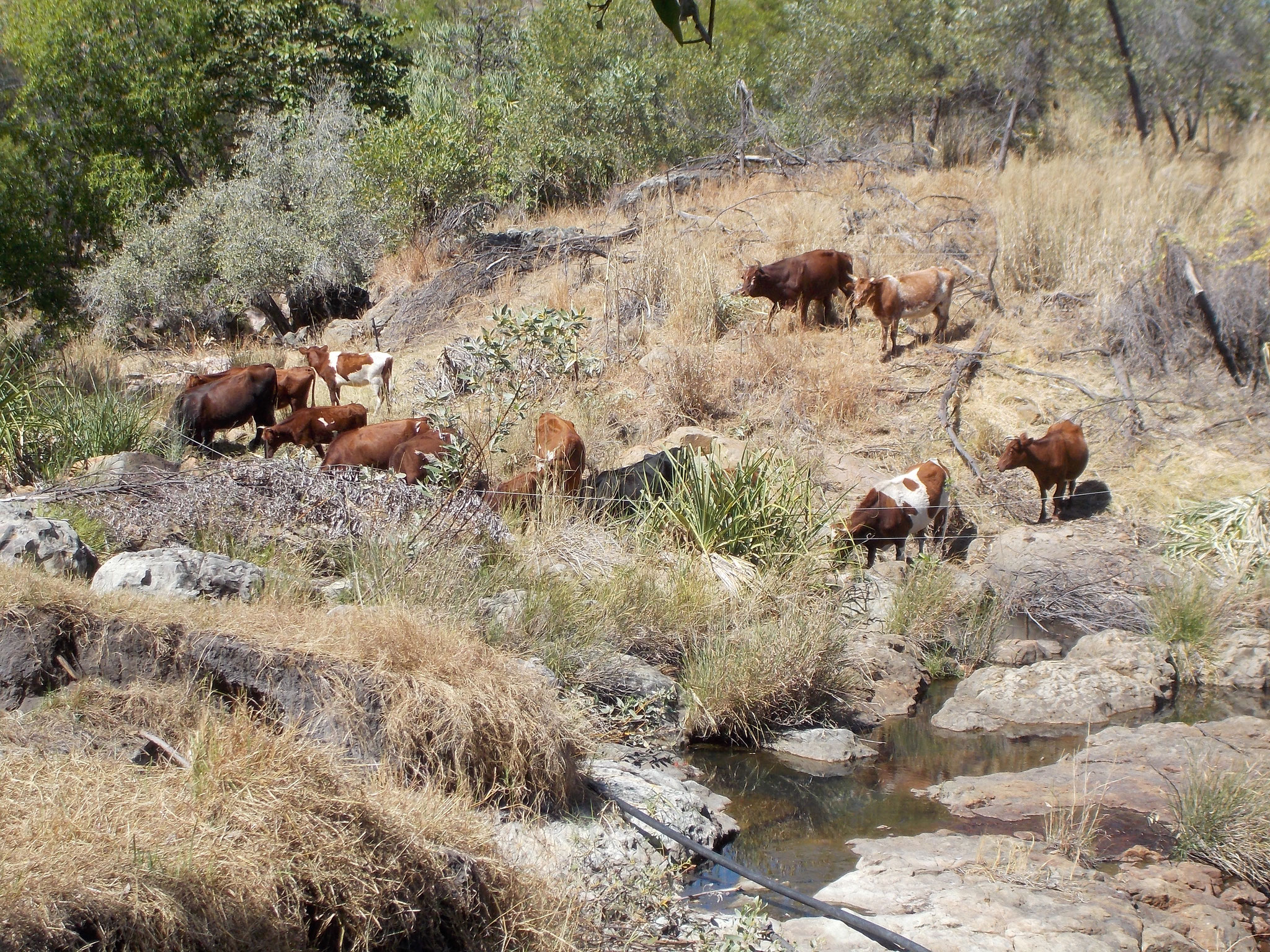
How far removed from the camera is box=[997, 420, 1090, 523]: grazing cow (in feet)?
35.4

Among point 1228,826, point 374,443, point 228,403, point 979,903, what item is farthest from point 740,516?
point 228,403

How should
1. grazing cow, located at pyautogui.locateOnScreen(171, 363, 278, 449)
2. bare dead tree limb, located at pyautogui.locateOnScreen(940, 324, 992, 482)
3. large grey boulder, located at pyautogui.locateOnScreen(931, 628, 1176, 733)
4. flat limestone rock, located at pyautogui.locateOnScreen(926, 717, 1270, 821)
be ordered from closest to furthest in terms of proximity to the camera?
flat limestone rock, located at pyautogui.locateOnScreen(926, 717, 1270, 821) → large grey boulder, located at pyautogui.locateOnScreen(931, 628, 1176, 733) → grazing cow, located at pyautogui.locateOnScreen(171, 363, 278, 449) → bare dead tree limb, located at pyautogui.locateOnScreen(940, 324, 992, 482)

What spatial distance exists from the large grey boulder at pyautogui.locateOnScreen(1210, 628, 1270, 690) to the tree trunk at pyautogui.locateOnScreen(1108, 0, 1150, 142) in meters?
12.5

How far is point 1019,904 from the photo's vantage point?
191 inches

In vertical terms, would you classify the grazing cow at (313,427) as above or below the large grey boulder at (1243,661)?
above

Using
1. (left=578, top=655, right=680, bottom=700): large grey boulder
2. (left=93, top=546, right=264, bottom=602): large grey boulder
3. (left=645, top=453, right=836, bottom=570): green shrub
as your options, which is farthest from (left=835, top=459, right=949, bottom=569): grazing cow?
(left=93, top=546, right=264, bottom=602): large grey boulder

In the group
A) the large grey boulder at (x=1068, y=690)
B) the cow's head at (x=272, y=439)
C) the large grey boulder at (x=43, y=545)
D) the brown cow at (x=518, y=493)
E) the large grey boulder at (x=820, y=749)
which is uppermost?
the large grey boulder at (x=43, y=545)

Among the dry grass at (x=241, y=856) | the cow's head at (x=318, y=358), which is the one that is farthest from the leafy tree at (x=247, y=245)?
the dry grass at (x=241, y=856)

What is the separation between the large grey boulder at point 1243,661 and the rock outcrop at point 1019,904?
3453mm

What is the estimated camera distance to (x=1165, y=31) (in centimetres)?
1823

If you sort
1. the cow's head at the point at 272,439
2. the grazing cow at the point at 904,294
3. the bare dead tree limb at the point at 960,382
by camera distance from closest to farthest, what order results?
the cow's head at the point at 272,439 → the bare dead tree limb at the point at 960,382 → the grazing cow at the point at 904,294

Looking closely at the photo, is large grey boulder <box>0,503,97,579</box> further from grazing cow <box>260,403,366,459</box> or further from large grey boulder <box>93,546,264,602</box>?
grazing cow <box>260,403,366,459</box>

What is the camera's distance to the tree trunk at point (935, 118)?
20578mm

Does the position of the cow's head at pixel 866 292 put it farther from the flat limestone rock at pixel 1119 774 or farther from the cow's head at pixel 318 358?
the flat limestone rock at pixel 1119 774
